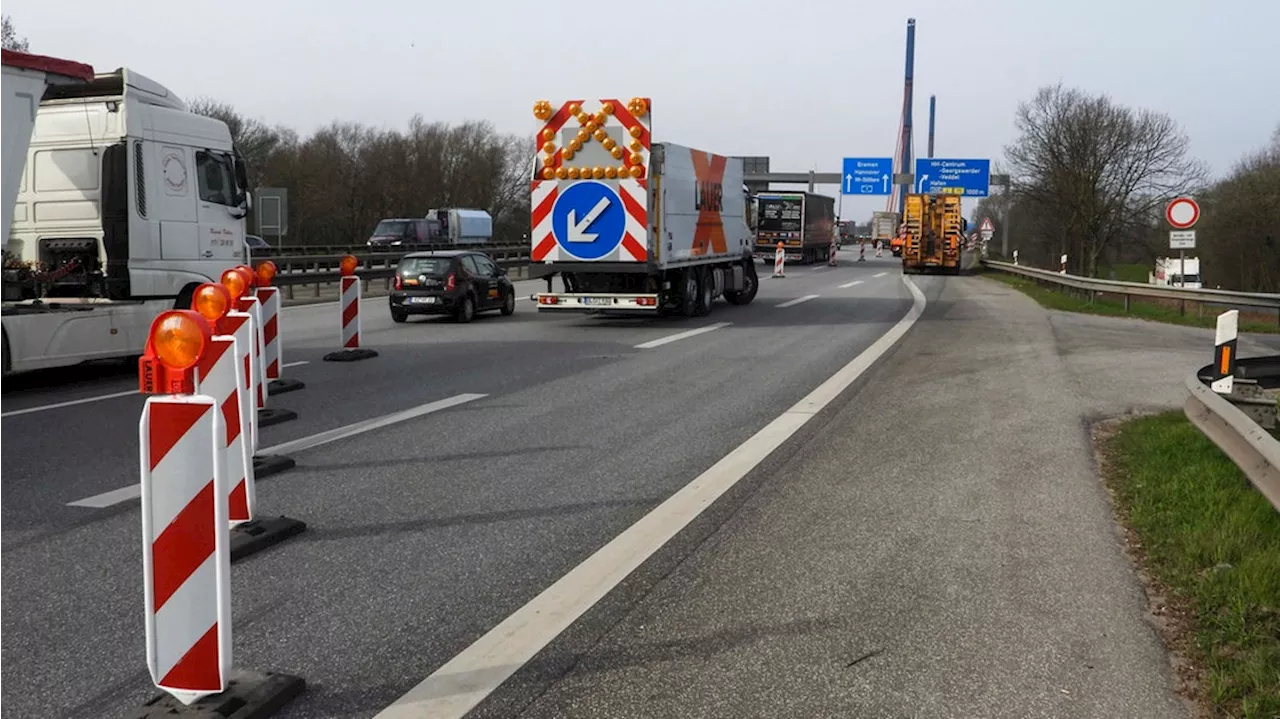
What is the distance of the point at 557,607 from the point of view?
4633mm

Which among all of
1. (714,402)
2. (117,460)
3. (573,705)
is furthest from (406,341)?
(573,705)

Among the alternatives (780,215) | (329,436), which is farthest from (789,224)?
(329,436)

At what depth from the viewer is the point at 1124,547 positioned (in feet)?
18.5

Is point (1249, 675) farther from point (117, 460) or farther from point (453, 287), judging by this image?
point (453, 287)

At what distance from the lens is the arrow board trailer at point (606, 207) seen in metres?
18.7

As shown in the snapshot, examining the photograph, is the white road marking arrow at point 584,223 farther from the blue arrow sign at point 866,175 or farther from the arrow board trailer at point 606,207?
the blue arrow sign at point 866,175

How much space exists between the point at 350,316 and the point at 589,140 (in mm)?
6274

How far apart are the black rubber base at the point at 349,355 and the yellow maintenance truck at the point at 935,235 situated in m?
35.9

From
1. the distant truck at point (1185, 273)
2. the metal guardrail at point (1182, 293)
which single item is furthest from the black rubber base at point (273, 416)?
the metal guardrail at point (1182, 293)

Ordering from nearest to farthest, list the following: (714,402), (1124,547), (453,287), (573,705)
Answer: (573,705) < (1124,547) < (714,402) < (453,287)

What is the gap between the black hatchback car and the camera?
19953 millimetres

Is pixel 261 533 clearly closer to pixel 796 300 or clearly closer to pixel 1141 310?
pixel 796 300

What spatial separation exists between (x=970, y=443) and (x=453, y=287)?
13.0 m

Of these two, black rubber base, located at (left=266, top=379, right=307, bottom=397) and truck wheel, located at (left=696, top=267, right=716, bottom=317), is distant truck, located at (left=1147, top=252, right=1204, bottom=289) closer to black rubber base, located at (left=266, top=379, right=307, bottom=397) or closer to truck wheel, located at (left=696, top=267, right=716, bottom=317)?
truck wheel, located at (left=696, top=267, right=716, bottom=317)
